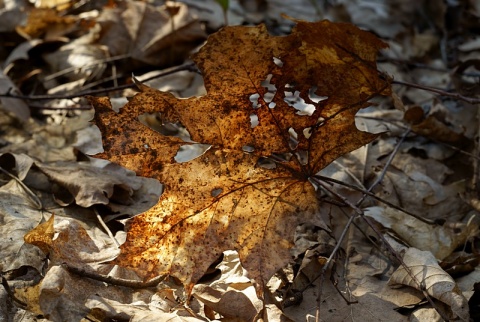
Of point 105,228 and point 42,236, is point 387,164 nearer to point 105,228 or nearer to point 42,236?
point 105,228

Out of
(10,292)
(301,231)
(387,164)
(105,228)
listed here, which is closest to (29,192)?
(105,228)

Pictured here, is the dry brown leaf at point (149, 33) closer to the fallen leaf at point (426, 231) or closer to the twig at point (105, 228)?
the twig at point (105, 228)

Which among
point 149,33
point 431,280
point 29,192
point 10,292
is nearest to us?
point 10,292

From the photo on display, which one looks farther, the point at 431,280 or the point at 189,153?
the point at 189,153

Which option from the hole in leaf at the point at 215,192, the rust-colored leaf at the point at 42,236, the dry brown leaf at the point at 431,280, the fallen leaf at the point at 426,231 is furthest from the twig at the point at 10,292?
the fallen leaf at the point at 426,231

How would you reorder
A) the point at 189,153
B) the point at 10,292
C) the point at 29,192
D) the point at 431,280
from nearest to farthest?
the point at 10,292, the point at 431,280, the point at 29,192, the point at 189,153

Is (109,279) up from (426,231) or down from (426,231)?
up

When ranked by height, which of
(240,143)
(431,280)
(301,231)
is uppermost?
(240,143)

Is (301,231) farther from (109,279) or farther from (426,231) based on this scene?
(109,279)
